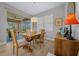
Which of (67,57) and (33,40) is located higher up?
(33,40)

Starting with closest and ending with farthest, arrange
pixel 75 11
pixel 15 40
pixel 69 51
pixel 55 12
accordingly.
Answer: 1. pixel 69 51
2. pixel 75 11
3. pixel 55 12
4. pixel 15 40

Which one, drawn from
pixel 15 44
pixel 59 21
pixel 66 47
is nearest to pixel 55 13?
pixel 59 21

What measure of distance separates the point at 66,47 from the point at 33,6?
1.08 metres

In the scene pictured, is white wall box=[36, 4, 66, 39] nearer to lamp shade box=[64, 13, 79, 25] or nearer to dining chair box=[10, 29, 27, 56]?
lamp shade box=[64, 13, 79, 25]

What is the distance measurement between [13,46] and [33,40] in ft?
2.00

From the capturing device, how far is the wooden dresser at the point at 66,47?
70.7 inches

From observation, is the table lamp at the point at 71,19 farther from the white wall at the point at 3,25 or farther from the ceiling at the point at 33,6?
the white wall at the point at 3,25

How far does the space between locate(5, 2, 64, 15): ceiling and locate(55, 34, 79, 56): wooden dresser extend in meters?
0.68

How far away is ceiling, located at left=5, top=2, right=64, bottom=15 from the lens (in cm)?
203

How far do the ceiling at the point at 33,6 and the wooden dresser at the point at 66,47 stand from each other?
2.23 ft

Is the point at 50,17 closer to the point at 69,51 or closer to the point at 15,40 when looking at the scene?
the point at 69,51

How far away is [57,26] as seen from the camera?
2150mm

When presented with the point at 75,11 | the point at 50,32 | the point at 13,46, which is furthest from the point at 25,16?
the point at 75,11

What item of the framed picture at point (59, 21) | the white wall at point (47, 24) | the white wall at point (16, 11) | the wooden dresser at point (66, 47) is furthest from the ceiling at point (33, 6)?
the wooden dresser at point (66, 47)
